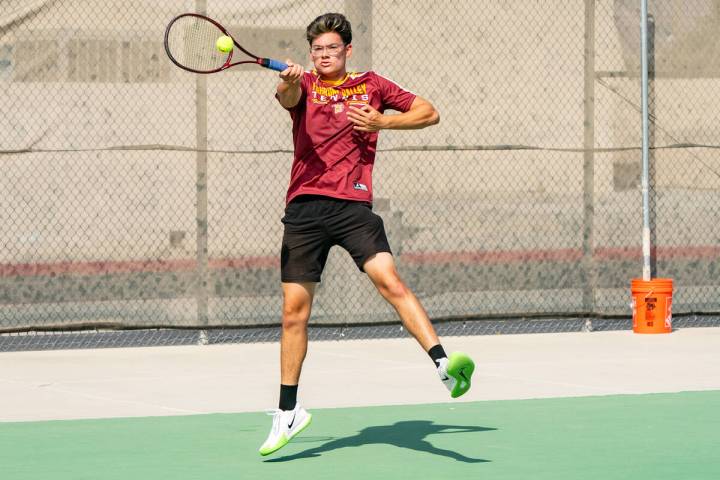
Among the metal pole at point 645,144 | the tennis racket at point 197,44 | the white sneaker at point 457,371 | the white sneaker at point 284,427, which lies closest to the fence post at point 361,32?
the tennis racket at point 197,44

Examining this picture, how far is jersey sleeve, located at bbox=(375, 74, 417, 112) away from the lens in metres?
7.25

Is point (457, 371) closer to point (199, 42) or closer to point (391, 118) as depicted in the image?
point (391, 118)

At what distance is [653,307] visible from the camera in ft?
40.3

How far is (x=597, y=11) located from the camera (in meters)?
12.8

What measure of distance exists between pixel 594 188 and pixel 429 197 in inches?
55.9

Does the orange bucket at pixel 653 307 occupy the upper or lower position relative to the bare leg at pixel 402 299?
lower

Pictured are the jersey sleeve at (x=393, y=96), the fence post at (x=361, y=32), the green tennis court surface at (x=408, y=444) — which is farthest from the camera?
the fence post at (x=361, y=32)

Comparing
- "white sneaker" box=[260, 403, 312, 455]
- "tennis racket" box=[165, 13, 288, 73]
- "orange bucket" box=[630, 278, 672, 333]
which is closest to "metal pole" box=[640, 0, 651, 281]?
"orange bucket" box=[630, 278, 672, 333]

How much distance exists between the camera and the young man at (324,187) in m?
7.05

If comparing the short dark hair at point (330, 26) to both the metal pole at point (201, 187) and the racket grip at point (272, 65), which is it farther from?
the metal pole at point (201, 187)

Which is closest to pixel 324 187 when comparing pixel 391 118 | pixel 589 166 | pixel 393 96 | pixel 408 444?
pixel 391 118

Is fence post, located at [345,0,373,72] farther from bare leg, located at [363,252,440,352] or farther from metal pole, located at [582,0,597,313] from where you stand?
bare leg, located at [363,252,440,352]

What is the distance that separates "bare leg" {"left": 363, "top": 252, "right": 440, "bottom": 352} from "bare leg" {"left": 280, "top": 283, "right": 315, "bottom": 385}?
1.08 feet

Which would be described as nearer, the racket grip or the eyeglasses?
the racket grip
